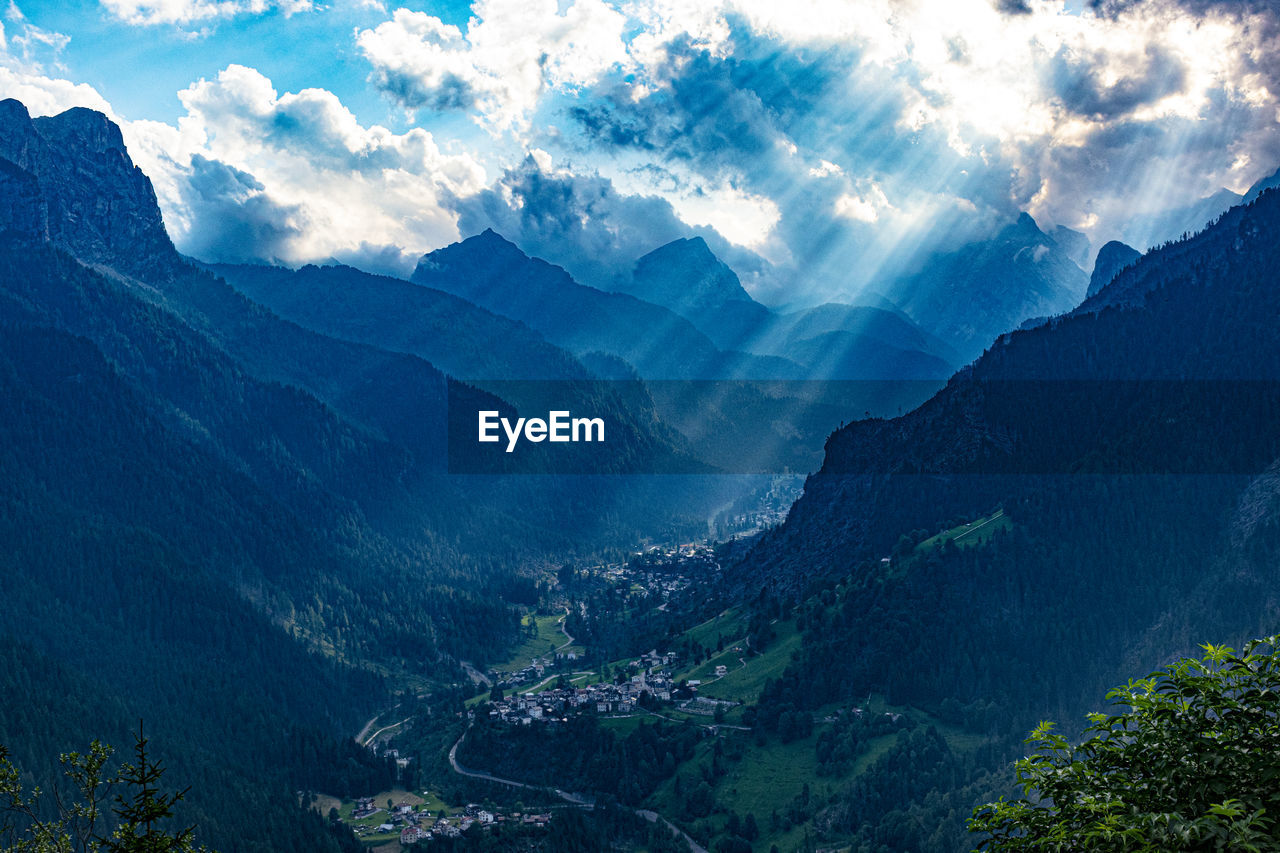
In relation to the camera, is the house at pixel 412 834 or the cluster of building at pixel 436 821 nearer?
the cluster of building at pixel 436 821

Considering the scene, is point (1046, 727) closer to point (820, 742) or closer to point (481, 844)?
point (481, 844)

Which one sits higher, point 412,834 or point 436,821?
point 436,821

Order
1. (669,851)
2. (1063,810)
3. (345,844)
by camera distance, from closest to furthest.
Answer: (1063,810) < (669,851) < (345,844)

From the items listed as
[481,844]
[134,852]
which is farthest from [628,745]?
[134,852]

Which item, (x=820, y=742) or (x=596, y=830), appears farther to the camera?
(x=820, y=742)

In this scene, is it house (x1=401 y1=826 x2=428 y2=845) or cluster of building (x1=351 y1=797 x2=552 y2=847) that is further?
house (x1=401 y1=826 x2=428 y2=845)

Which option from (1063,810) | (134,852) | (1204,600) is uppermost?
(1204,600)

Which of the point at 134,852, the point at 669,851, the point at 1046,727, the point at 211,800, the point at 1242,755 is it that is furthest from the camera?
the point at 211,800

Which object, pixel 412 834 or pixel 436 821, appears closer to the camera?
pixel 412 834
